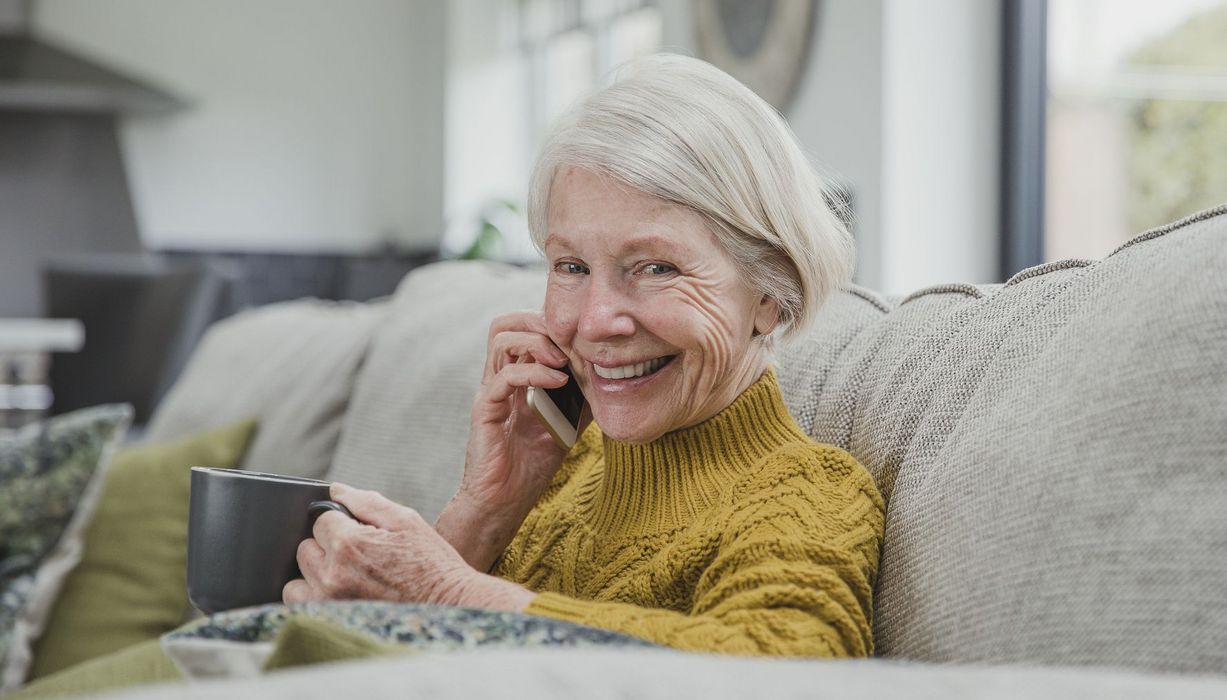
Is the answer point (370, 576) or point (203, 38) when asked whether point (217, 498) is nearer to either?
point (370, 576)

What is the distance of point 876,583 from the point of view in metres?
0.94

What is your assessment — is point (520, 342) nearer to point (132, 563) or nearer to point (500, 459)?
point (500, 459)

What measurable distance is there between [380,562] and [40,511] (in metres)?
0.87

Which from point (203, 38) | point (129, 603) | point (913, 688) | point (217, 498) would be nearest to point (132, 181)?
point (203, 38)

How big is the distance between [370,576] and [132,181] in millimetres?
7043

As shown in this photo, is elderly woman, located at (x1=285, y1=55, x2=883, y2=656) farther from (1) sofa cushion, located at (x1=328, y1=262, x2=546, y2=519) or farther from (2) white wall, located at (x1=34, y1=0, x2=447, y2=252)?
(2) white wall, located at (x1=34, y1=0, x2=447, y2=252)

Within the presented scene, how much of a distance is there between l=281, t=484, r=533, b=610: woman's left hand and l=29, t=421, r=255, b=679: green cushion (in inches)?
33.9

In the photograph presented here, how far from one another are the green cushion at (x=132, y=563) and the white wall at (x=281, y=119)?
587 cm

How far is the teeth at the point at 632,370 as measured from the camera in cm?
103

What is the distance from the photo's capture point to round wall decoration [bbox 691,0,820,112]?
13.4 ft

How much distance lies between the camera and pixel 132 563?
177cm

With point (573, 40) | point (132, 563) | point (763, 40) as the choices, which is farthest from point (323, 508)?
point (573, 40)

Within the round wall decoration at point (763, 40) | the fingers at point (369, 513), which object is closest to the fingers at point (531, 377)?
the fingers at point (369, 513)

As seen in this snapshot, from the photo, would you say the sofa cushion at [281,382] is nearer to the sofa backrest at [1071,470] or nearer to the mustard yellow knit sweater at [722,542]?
the mustard yellow knit sweater at [722,542]
